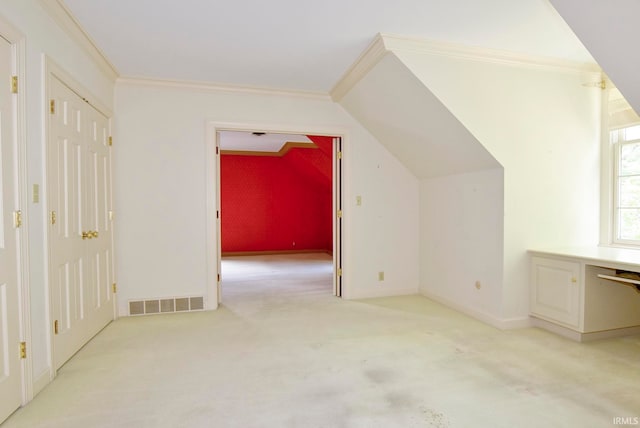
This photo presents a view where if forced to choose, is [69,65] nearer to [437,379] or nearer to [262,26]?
[262,26]

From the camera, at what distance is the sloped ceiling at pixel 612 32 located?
1659mm

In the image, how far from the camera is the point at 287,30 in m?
2.70

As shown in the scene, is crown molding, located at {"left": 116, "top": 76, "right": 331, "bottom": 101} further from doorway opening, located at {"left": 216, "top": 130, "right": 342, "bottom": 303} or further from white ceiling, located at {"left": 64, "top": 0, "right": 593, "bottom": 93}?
doorway opening, located at {"left": 216, "top": 130, "right": 342, "bottom": 303}

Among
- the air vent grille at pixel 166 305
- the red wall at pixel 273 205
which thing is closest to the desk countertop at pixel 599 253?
the air vent grille at pixel 166 305

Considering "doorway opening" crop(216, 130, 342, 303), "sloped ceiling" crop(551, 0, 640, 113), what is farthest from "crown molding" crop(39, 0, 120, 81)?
Answer: "doorway opening" crop(216, 130, 342, 303)

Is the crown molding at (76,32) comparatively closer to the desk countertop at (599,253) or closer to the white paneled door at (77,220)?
the white paneled door at (77,220)

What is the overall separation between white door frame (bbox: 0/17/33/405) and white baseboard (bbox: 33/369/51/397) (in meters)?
0.06

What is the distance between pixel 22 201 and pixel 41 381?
109 centimetres

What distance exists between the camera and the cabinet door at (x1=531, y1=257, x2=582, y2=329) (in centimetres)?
285

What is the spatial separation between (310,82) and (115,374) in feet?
10.2

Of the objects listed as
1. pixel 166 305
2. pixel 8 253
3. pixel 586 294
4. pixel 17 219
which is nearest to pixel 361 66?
pixel 586 294

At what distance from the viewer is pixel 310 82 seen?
149 inches

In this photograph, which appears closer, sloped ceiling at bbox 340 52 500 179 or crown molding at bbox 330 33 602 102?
crown molding at bbox 330 33 602 102

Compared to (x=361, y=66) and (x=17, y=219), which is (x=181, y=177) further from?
(x=361, y=66)
